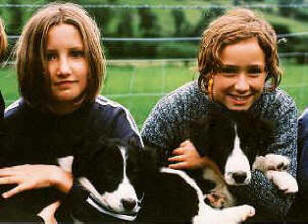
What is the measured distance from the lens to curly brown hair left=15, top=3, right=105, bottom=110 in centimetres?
312

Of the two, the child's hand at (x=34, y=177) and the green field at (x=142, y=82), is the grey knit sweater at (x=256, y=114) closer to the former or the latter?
the green field at (x=142, y=82)

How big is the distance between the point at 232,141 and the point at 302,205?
608 mm

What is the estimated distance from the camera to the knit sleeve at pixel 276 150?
3.31 meters

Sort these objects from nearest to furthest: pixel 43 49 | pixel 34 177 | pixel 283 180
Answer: pixel 43 49
pixel 34 177
pixel 283 180

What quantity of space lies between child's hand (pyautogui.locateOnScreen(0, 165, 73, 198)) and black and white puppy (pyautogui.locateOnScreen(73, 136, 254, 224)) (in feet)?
0.24

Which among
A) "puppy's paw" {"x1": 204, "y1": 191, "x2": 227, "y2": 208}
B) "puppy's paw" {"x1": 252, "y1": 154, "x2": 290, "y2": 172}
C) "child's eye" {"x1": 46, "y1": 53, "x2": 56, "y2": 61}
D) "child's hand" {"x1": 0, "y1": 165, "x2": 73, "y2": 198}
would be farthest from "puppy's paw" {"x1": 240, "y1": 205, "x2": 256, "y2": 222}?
"child's eye" {"x1": 46, "y1": 53, "x2": 56, "y2": 61}

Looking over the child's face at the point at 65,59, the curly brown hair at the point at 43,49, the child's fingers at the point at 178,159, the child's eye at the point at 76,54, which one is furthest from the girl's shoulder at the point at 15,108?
the child's fingers at the point at 178,159

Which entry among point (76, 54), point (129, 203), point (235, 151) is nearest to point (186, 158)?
point (235, 151)

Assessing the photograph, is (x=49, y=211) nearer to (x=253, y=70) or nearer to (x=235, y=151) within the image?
(x=235, y=151)

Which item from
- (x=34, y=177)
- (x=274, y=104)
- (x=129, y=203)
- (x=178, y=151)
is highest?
(x=274, y=104)

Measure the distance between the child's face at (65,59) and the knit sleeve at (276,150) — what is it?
0.94 m

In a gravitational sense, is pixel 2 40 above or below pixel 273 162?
above

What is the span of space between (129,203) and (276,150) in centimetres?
80

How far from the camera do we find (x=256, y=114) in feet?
10.9
